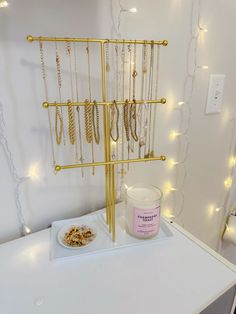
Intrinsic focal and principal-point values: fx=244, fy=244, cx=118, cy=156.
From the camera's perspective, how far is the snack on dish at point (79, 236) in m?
0.60

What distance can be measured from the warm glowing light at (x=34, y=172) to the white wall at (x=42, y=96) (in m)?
0.01

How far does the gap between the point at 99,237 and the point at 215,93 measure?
0.67 metres

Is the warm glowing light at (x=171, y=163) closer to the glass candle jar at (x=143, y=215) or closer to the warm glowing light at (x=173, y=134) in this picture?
the warm glowing light at (x=173, y=134)

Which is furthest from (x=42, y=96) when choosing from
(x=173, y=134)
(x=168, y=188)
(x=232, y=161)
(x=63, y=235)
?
(x=232, y=161)

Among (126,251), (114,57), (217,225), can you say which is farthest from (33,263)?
(217,225)

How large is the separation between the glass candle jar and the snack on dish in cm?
10

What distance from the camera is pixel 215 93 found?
35.9 inches

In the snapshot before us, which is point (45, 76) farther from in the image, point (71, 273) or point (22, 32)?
point (71, 273)

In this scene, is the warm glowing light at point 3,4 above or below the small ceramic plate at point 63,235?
above

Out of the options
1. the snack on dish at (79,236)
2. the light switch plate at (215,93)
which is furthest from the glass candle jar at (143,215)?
the light switch plate at (215,93)

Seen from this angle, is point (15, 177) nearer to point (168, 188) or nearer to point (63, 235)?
point (63, 235)

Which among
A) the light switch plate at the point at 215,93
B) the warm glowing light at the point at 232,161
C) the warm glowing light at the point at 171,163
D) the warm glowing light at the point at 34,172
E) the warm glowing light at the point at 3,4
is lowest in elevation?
the warm glowing light at the point at 232,161

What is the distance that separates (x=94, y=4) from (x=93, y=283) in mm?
630

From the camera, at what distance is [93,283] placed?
1.61 ft
